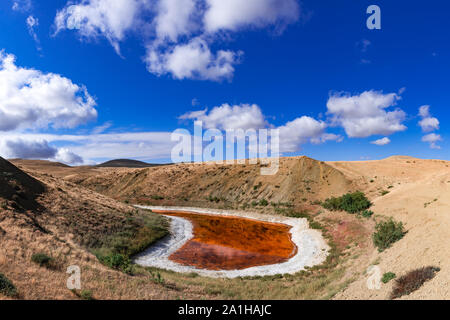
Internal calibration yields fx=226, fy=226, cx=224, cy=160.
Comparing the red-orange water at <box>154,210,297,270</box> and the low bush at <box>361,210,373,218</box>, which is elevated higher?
the low bush at <box>361,210,373,218</box>

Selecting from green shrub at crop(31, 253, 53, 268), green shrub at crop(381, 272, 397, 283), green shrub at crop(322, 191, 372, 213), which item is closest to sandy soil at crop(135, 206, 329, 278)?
green shrub at crop(322, 191, 372, 213)

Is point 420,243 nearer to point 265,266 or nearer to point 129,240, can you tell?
point 265,266

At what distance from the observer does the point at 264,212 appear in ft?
137

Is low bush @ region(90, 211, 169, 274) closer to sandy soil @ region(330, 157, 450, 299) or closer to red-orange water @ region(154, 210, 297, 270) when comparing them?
red-orange water @ region(154, 210, 297, 270)

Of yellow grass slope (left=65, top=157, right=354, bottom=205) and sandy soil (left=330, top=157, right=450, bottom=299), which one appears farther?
yellow grass slope (left=65, top=157, right=354, bottom=205)

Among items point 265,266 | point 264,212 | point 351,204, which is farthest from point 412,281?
point 264,212

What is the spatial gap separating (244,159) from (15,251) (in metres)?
57.0

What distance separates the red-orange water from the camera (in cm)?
2021

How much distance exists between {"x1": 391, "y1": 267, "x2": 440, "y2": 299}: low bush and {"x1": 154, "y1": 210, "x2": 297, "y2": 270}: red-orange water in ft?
37.8

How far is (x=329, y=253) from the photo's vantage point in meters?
20.8

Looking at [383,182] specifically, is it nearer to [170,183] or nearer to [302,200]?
[302,200]

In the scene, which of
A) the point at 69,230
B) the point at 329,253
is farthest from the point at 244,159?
the point at 69,230

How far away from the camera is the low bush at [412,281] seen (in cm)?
899

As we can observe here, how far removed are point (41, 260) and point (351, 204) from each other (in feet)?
111
